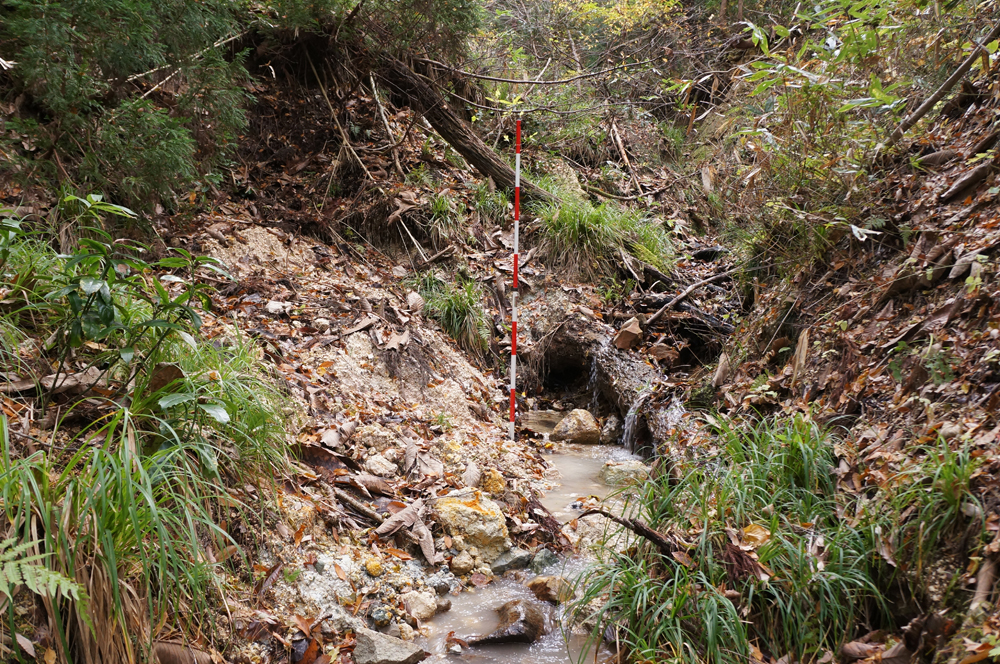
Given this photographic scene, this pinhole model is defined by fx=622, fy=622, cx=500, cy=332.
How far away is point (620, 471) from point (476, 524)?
173 cm

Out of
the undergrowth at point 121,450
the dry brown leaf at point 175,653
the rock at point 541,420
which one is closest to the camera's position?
the undergrowth at point 121,450

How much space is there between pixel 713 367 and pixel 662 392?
0.47 m

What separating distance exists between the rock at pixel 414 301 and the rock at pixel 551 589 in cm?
310

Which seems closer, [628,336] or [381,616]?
[381,616]

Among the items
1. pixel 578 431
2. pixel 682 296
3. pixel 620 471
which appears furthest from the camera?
pixel 682 296

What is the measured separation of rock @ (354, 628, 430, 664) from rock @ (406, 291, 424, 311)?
348cm

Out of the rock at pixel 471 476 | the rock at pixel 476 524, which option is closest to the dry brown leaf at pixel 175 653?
the rock at pixel 476 524

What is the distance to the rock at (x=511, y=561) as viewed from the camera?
346 cm

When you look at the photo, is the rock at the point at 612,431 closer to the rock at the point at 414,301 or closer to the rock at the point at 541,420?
the rock at the point at 541,420

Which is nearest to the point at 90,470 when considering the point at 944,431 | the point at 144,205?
the point at 144,205

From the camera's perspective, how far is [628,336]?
604 centimetres

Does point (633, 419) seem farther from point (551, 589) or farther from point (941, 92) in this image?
point (941, 92)

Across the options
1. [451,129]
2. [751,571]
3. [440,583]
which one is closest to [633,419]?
[440,583]

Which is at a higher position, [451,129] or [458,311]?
[451,129]
